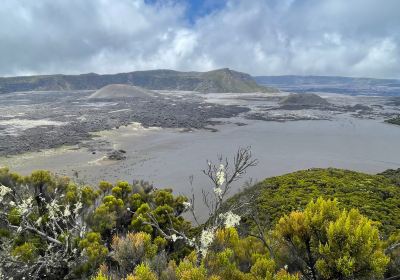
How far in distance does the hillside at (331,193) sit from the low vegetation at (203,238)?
5.2 inches

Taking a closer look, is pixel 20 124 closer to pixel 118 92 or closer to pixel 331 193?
pixel 331 193

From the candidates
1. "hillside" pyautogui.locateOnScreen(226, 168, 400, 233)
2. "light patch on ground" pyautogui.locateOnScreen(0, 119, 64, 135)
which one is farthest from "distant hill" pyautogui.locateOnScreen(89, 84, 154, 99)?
"hillside" pyautogui.locateOnScreen(226, 168, 400, 233)

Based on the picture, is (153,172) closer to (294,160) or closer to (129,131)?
(294,160)

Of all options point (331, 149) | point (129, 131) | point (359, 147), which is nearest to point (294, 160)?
point (331, 149)

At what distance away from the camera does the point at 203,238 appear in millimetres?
9750

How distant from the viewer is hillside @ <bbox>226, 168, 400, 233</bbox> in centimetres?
2347

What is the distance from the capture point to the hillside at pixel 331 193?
23469 mm

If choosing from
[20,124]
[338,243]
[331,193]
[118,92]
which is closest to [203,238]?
[338,243]

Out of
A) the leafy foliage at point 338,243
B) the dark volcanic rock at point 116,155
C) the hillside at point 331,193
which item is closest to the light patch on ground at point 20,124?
the dark volcanic rock at point 116,155

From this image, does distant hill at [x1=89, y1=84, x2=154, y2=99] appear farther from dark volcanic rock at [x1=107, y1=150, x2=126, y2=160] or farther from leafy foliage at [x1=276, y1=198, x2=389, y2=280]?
leafy foliage at [x1=276, y1=198, x2=389, y2=280]

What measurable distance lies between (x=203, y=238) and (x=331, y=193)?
2047cm

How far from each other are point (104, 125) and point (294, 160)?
143 feet

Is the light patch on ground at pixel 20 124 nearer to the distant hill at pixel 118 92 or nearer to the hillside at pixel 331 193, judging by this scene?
the hillside at pixel 331 193

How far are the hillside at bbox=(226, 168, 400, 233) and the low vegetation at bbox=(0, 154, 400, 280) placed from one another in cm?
13
